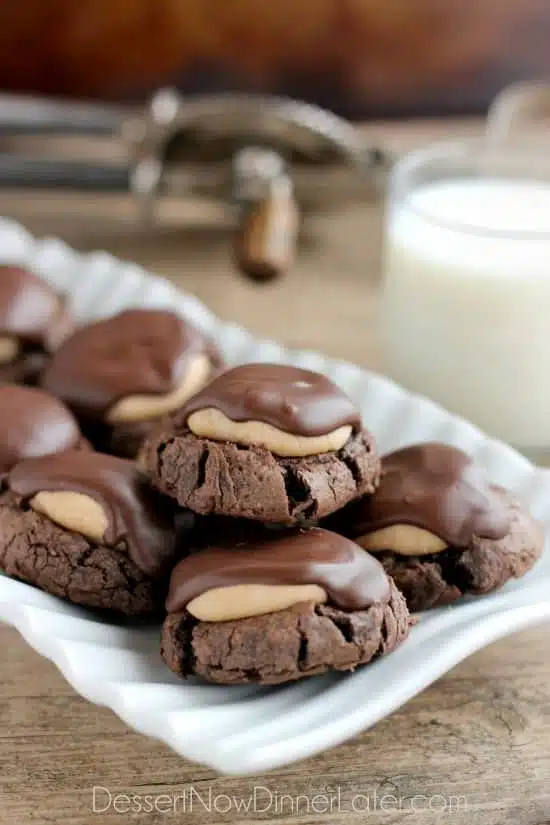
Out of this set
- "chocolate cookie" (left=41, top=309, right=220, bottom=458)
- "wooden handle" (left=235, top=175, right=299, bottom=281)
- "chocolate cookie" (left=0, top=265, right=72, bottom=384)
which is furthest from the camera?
"wooden handle" (left=235, top=175, right=299, bottom=281)

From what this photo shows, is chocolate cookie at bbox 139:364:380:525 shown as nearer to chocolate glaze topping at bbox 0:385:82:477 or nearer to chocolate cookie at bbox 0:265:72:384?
chocolate glaze topping at bbox 0:385:82:477

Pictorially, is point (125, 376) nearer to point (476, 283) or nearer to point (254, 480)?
point (254, 480)

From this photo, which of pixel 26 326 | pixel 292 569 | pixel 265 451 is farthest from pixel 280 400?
pixel 26 326

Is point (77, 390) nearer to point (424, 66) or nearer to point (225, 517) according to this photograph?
point (225, 517)

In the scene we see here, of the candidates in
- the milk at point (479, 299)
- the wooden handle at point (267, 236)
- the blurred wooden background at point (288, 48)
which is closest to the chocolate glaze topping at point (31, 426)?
the milk at point (479, 299)

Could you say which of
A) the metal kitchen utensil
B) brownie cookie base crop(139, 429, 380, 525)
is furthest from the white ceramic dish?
the metal kitchen utensil

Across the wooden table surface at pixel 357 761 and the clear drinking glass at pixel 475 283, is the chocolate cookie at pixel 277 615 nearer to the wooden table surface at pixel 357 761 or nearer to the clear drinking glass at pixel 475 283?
the wooden table surface at pixel 357 761

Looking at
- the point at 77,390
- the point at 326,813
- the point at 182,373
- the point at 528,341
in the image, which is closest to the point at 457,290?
the point at 528,341
